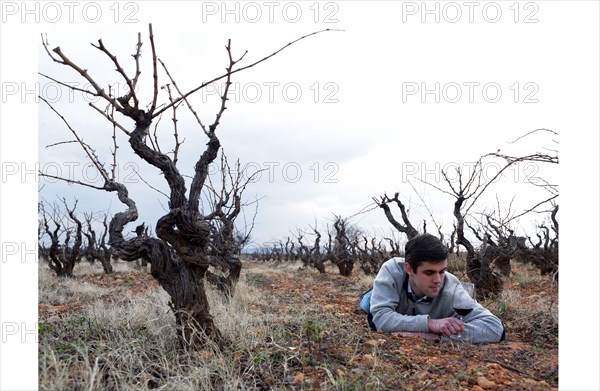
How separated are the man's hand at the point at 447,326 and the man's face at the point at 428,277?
0.27 meters

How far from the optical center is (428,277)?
4398 millimetres

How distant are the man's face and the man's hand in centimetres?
27

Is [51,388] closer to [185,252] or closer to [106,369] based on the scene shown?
[106,369]

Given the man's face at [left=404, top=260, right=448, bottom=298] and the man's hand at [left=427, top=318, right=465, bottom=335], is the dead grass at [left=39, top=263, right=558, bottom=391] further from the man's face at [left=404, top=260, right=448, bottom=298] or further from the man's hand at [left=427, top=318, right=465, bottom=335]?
the man's face at [left=404, top=260, right=448, bottom=298]

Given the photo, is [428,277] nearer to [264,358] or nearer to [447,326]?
[447,326]

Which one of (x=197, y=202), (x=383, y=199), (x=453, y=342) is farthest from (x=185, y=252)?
(x=383, y=199)

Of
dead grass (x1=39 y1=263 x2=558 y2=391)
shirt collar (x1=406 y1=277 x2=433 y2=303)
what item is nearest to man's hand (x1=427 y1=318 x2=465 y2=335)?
dead grass (x1=39 y1=263 x2=558 y2=391)

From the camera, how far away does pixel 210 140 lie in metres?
3.91

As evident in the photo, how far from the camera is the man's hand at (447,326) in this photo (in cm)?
426

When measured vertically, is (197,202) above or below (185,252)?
above

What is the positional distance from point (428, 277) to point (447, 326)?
0.40 m

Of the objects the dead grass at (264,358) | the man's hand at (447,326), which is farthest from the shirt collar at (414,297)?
the dead grass at (264,358)

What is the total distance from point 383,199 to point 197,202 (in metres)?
5.09

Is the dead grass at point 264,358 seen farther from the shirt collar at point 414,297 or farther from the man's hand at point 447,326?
the shirt collar at point 414,297
